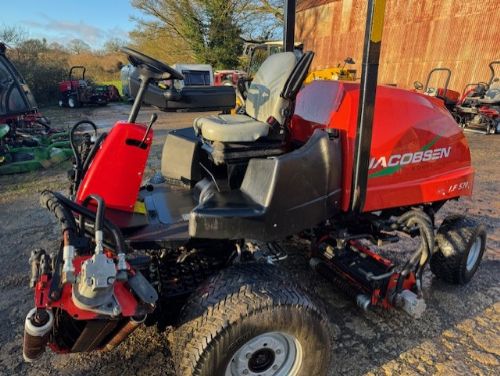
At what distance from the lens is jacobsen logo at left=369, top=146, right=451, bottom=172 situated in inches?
86.2

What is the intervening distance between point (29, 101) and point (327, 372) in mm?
8253

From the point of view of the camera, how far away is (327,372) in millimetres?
2020

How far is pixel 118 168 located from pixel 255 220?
0.83 m

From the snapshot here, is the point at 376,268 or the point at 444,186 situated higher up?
the point at 444,186

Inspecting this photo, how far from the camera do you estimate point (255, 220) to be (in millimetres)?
1806

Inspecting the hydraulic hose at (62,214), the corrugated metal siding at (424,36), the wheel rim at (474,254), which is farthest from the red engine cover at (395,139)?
the corrugated metal siding at (424,36)

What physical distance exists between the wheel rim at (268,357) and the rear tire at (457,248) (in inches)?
59.6

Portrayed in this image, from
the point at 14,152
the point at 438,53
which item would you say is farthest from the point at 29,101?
the point at 438,53

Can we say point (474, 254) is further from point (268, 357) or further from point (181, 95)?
point (181, 95)

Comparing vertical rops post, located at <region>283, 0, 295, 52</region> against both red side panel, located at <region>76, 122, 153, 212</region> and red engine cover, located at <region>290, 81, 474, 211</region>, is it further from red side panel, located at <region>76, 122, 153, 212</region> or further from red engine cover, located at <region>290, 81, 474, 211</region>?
red side panel, located at <region>76, 122, 153, 212</region>

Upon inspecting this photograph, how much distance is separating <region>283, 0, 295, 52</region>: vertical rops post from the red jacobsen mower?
0.03 m

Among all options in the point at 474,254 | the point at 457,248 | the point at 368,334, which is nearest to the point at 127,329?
the point at 368,334

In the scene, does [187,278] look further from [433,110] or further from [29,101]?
[29,101]

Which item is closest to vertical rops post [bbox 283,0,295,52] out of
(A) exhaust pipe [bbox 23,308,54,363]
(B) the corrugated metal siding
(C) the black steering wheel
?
(C) the black steering wheel
